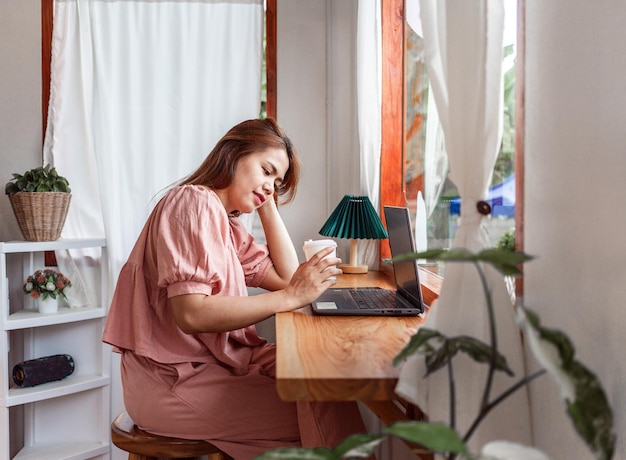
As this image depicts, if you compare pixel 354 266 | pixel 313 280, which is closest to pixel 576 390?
pixel 313 280

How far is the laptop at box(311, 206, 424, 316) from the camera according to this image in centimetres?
154

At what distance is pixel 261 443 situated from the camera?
1.58 meters

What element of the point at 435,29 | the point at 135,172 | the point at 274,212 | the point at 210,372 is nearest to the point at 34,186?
the point at 135,172

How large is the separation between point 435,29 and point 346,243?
5.42 ft

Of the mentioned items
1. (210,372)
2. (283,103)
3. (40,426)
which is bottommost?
(40,426)

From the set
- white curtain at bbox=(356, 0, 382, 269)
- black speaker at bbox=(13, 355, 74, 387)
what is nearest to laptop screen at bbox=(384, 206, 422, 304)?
white curtain at bbox=(356, 0, 382, 269)

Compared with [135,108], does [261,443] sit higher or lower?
lower

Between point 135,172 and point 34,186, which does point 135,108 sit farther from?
point 34,186

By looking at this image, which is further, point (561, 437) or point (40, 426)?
point (40, 426)

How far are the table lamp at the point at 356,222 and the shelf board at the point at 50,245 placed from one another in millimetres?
950

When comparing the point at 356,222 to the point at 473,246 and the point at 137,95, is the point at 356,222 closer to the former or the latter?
the point at 137,95

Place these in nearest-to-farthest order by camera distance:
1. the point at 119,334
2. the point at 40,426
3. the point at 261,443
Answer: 1. the point at 261,443
2. the point at 119,334
3. the point at 40,426

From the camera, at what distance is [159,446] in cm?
157

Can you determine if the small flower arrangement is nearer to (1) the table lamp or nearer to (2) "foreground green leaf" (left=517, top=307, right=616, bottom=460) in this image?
(1) the table lamp
